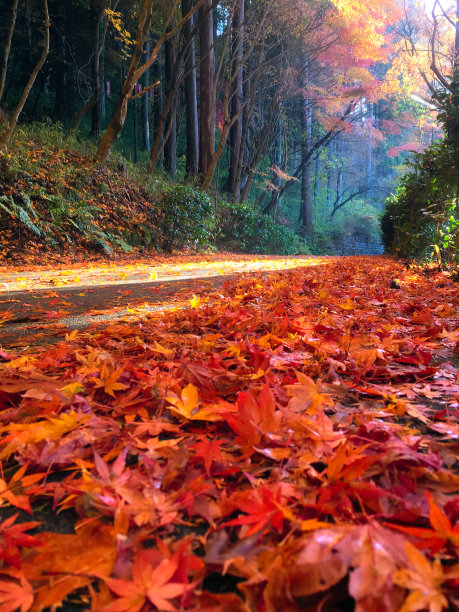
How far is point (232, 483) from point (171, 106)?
1611cm

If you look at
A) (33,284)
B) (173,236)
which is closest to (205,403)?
(33,284)

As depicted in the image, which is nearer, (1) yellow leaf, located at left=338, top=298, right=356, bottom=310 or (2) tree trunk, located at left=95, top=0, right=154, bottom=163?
(1) yellow leaf, located at left=338, top=298, right=356, bottom=310

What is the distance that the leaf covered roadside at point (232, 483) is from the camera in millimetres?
560

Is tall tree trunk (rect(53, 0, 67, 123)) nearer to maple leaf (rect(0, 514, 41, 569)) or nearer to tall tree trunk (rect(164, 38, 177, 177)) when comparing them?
tall tree trunk (rect(164, 38, 177, 177))

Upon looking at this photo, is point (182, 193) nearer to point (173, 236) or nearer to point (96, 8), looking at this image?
point (173, 236)

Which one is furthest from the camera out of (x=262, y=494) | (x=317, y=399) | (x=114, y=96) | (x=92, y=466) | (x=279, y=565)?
(x=114, y=96)

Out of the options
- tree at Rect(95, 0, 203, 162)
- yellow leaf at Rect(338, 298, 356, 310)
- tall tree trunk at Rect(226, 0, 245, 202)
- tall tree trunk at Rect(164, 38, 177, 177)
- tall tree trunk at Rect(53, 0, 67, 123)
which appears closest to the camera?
yellow leaf at Rect(338, 298, 356, 310)

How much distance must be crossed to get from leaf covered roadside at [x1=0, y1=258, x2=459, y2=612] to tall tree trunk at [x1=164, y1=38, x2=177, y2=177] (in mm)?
13389

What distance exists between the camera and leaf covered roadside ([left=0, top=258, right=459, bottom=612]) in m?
0.56

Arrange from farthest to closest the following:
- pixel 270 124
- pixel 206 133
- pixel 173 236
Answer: pixel 270 124
pixel 206 133
pixel 173 236

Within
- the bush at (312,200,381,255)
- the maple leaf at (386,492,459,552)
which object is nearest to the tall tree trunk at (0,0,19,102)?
the maple leaf at (386,492,459,552)

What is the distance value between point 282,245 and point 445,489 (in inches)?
727

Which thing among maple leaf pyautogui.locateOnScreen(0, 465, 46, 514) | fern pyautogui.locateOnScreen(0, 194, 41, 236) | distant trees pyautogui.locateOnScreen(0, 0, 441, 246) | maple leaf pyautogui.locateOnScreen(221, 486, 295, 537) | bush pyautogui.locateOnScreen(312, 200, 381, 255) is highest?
distant trees pyautogui.locateOnScreen(0, 0, 441, 246)

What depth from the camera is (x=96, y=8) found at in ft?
46.1
